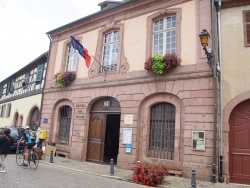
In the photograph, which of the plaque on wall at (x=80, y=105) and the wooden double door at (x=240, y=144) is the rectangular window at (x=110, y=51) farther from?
the wooden double door at (x=240, y=144)

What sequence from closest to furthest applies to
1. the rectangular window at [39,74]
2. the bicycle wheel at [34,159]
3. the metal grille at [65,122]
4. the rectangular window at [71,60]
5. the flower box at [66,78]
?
the bicycle wheel at [34,159], the flower box at [66,78], the metal grille at [65,122], the rectangular window at [71,60], the rectangular window at [39,74]

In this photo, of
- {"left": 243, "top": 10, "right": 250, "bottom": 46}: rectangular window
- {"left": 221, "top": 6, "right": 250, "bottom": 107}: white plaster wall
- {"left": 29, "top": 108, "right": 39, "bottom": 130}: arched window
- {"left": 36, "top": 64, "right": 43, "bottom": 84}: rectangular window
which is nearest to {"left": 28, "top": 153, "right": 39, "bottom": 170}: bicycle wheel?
{"left": 221, "top": 6, "right": 250, "bottom": 107}: white plaster wall

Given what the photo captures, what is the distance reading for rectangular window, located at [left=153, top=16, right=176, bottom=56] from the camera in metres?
10.8

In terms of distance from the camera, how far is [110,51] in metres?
12.7

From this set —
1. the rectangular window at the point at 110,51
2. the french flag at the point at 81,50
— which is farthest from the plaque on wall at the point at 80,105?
the french flag at the point at 81,50

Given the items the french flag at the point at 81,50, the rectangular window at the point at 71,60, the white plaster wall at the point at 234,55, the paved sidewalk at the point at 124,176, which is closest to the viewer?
the paved sidewalk at the point at 124,176

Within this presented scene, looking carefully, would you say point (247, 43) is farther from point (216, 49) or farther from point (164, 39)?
point (164, 39)

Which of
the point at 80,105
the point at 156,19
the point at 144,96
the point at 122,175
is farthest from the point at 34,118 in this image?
the point at 156,19

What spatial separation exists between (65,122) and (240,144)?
357 inches

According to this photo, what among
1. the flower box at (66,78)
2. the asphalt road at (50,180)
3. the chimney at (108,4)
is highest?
the chimney at (108,4)

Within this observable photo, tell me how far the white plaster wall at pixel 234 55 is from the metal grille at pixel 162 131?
2.17m

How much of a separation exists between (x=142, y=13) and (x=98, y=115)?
17.4 ft

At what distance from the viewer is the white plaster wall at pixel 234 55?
9.05 metres

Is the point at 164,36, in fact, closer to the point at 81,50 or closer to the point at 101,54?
the point at 101,54
